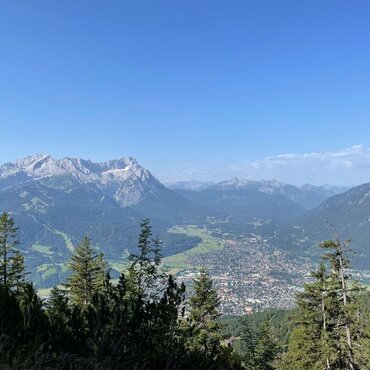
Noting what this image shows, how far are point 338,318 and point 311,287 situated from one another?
2721 mm

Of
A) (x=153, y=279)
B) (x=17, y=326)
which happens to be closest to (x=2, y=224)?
(x=153, y=279)

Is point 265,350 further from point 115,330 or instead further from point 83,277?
point 115,330

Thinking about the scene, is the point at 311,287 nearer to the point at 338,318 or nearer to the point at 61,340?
the point at 338,318

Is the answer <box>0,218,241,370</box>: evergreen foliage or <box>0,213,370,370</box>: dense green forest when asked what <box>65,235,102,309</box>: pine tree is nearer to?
<box>0,213,370,370</box>: dense green forest

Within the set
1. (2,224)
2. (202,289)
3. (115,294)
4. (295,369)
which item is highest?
(2,224)

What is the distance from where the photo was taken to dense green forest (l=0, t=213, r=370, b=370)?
8.70m

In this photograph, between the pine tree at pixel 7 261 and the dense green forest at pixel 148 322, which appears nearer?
the dense green forest at pixel 148 322

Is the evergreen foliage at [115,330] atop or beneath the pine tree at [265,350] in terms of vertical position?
atop

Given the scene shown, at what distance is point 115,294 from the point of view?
1022cm

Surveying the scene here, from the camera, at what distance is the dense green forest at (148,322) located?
28.5 ft

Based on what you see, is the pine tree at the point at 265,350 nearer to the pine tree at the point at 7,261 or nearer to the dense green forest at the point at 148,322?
the dense green forest at the point at 148,322

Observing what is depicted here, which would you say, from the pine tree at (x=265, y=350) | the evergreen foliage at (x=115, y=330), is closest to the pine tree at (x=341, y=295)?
the evergreen foliage at (x=115, y=330)

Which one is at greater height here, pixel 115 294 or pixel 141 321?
pixel 115 294

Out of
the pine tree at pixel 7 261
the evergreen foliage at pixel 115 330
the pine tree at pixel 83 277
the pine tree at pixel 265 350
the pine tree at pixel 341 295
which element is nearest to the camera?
the evergreen foliage at pixel 115 330
